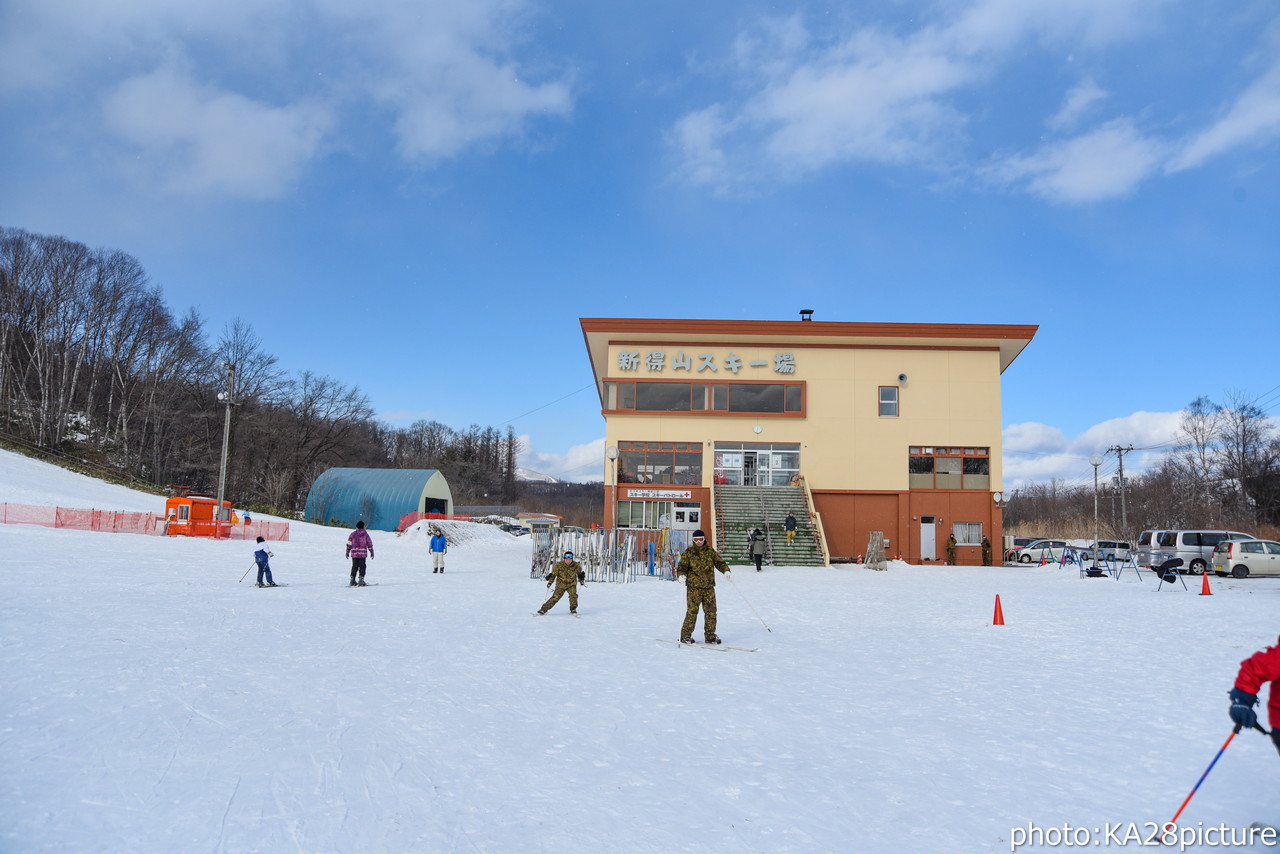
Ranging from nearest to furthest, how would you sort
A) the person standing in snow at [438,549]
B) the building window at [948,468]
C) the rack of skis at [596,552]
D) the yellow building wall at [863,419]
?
the rack of skis at [596,552] < the person standing in snow at [438,549] < the building window at [948,468] < the yellow building wall at [863,419]

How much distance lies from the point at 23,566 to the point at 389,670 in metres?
13.8

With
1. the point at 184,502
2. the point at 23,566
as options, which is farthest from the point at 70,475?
the point at 23,566

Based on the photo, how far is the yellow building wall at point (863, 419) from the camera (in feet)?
114

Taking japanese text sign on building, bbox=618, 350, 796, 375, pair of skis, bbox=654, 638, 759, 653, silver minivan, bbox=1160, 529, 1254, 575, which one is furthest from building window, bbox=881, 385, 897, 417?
pair of skis, bbox=654, 638, 759, 653

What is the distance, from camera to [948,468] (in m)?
34.7

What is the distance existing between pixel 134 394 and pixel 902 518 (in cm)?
5797

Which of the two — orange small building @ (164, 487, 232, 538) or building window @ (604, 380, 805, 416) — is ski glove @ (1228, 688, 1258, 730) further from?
orange small building @ (164, 487, 232, 538)

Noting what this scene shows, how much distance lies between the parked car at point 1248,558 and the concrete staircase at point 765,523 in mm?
13219

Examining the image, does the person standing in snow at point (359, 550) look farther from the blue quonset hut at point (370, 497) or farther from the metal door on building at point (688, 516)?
the blue quonset hut at point (370, 497)

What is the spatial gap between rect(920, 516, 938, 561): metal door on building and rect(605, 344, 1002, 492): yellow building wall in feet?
5.88

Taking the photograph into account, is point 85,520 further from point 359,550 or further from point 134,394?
point 134,394

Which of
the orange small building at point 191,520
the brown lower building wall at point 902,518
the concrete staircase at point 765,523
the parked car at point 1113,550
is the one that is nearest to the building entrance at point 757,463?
the concrete staircase at point 765,523

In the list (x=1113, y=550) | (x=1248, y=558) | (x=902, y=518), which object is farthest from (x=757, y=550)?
(x=1113, y=550)

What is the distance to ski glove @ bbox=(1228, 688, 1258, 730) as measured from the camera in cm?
436
